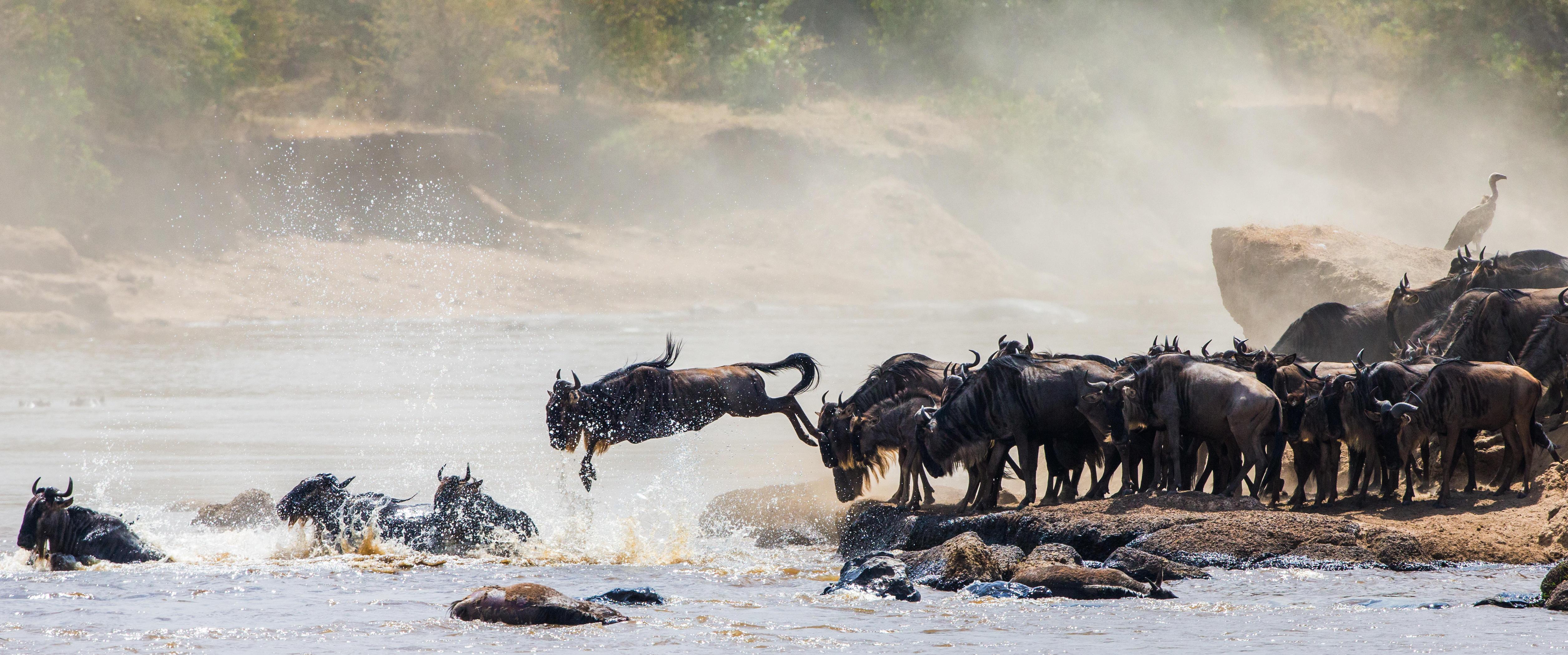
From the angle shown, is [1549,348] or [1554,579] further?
[1549,348]

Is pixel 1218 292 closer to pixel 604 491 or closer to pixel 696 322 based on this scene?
pixel 696 322

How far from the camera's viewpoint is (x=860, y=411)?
12125mm

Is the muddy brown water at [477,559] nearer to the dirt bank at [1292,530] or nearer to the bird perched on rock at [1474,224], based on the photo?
the dirt bank at [1292,530]

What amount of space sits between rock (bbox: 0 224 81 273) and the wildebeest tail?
3289 cm

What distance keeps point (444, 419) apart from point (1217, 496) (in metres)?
14.6

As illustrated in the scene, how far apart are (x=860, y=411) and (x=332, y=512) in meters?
3.93

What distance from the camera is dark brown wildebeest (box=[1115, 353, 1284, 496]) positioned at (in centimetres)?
999

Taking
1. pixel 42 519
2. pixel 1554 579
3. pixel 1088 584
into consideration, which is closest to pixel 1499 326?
pixel 1554 579

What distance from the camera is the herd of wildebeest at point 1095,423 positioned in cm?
1016

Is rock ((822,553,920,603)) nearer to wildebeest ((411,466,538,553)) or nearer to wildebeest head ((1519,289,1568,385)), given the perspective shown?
wildebeest ((411,466,538,553))

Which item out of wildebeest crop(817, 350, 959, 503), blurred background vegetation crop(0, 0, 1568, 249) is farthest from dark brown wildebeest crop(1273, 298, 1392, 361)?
blurred background vegetation crop(0, 0, 1568, 249)

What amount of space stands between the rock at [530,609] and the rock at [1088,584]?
90.3 inches

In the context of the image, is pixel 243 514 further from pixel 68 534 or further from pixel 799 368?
pixel 799 368

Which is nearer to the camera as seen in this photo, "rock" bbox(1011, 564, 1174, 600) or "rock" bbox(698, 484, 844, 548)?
"rock" bbox(1011, 564, 1174, 600)
